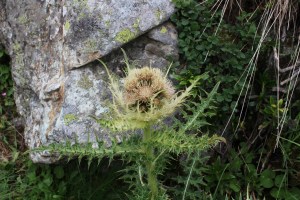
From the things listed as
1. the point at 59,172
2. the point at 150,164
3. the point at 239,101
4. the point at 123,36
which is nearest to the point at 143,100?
the point at 150,164

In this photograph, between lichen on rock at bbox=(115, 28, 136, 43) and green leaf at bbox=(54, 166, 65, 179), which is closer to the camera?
lichen on rock at bbox=(115, 28, 136, 43)

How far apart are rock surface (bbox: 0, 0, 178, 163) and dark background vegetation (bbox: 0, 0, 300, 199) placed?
7.5 inches

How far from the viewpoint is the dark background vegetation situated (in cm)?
333

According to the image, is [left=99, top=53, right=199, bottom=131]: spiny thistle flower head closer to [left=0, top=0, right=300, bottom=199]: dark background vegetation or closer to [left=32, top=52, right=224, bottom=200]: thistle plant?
[left=32, top=52, right=224, bottom=200]: thistle plant

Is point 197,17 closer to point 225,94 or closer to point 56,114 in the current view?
point 225,94

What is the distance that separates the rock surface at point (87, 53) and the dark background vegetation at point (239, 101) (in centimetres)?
19

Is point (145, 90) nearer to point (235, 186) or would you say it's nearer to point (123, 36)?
point (123, 36)

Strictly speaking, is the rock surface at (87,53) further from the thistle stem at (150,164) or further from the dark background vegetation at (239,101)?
the thistle stem at (150,164)

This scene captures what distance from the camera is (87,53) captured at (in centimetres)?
332

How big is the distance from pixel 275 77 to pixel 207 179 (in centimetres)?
86

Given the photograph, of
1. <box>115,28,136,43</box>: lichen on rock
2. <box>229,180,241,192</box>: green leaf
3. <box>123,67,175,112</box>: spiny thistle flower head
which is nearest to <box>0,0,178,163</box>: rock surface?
<box>115,28,136,43</box>: lichen on rock

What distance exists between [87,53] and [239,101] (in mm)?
1128

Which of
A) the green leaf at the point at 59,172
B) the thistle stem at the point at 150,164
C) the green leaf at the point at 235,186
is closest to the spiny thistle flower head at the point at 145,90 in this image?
the thistle stem at the point at 150,164

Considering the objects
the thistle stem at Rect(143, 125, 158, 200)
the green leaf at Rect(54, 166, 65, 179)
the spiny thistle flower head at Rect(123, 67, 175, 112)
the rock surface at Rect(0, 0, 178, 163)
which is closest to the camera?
the spiny thistle flower head at Rect(123, 67, 175, 112)
